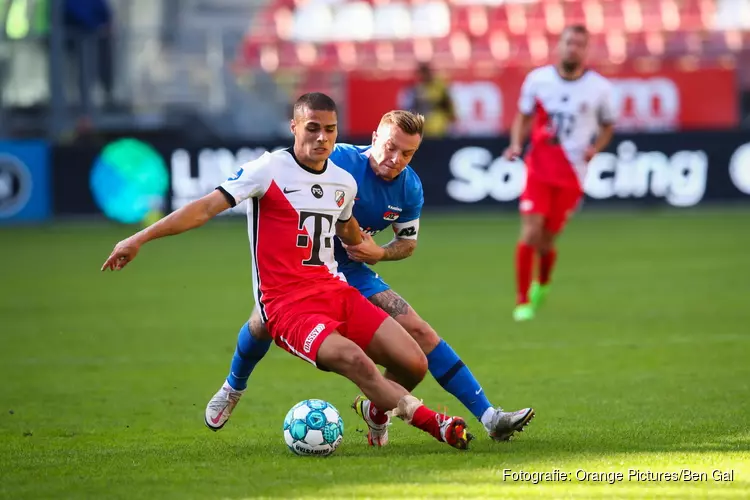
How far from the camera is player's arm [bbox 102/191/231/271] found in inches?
211

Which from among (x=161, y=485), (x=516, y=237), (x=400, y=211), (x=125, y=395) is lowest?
(x=516, y=237)

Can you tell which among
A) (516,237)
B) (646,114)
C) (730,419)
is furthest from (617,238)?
(730,419)

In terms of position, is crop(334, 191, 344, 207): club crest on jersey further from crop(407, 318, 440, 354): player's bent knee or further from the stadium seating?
the stadium seating

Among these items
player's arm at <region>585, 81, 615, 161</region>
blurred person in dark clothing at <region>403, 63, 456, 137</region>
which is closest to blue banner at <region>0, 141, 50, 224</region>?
blurred person in dark clothing at <region>403, 63, 456, 137</region>

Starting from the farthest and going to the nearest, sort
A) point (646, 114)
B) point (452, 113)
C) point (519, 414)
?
Result: 1. point (646, 114)
2. point (452, 113)
3. point (519, 414)

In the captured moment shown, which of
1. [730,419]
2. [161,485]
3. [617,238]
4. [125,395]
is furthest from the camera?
[617,238]

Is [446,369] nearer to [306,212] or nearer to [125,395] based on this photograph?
[306,212]

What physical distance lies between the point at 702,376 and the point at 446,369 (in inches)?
92.9

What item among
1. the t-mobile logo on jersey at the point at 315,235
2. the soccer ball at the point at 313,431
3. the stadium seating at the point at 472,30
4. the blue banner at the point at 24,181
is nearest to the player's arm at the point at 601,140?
the t-mobile logo on jersey at the point at 315,235

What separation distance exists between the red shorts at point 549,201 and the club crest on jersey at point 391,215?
15.5 feet

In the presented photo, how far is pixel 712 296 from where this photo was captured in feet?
38.6

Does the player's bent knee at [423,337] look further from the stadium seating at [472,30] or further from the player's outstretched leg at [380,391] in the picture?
the stadium seating at [472,30]

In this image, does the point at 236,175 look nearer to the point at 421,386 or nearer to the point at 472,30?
the point at 421,386

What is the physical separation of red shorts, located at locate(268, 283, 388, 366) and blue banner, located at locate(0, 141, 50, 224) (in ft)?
51.2
